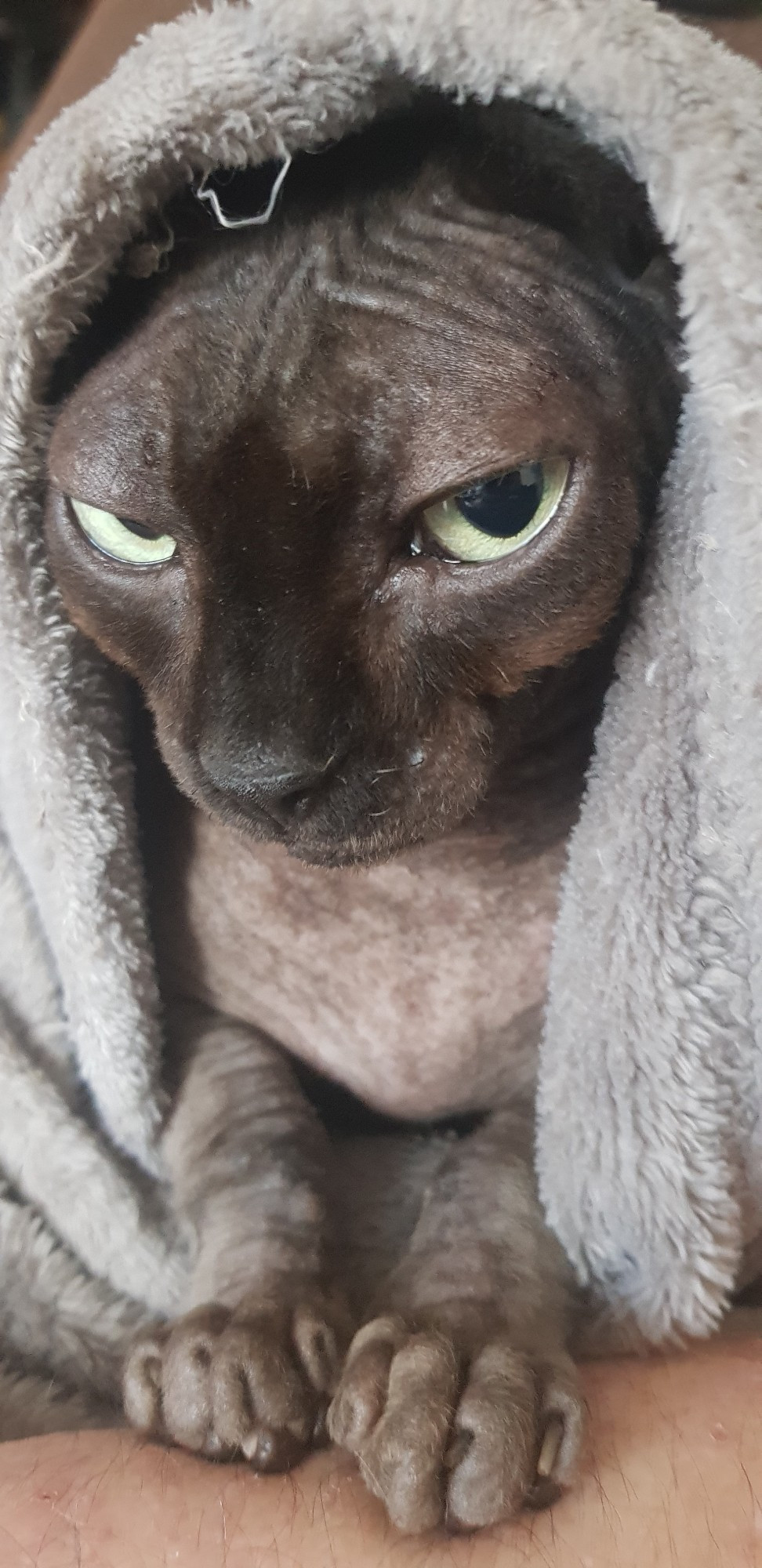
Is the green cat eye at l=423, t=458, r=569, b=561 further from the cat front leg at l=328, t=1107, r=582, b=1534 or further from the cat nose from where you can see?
the cat front leg at l=328, t=1107, r=582, b=1534

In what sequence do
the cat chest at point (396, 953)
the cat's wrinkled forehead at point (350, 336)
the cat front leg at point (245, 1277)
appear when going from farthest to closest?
the cat chest at point (396, 953) → the cat front leg at point (245, 1277) → the cat's wrinkled forehead at point (350, 336)

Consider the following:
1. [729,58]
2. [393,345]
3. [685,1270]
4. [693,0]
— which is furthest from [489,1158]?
[693,0]

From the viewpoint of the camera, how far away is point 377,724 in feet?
1.63

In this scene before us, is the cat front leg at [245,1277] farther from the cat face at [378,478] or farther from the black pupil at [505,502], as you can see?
the black pupil at [505,502]

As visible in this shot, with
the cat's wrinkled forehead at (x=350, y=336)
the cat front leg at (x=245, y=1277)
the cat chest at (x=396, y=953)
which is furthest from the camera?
the cat chest at (x=396, y=953)

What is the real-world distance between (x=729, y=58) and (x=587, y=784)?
13.7 inches

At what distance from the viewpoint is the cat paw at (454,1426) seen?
486mm

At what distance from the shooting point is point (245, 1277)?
635 mm

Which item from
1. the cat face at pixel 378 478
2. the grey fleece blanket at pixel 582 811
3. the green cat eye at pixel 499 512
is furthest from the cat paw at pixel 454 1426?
the green cat eye at pixel 499 512

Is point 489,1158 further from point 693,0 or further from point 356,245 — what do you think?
point 693,0

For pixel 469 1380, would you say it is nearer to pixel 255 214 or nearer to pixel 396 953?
pixel 396 953

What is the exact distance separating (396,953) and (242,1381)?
26 cm

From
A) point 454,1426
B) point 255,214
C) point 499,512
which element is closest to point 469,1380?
point 454,1426

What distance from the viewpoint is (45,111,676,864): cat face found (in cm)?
45
